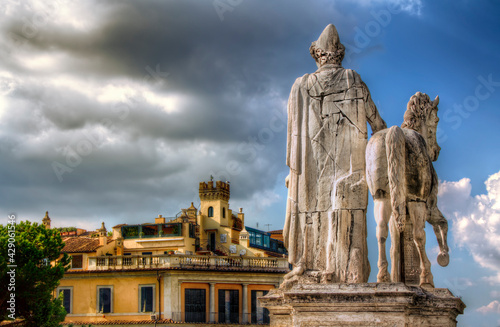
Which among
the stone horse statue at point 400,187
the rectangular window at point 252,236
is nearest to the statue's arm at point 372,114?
the stone horse statue at point 400,187

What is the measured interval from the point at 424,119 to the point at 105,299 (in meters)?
50.0

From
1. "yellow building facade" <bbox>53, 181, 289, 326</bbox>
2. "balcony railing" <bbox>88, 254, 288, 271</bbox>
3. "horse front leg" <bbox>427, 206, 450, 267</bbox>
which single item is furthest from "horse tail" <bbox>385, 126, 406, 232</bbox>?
"balcony railing" <bbox>88, 254, 288, 271</bbox>

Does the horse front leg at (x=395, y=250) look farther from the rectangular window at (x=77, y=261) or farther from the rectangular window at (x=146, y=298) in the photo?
the rectangular window at (x=77, y=261)

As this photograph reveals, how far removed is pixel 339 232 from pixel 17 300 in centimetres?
3432

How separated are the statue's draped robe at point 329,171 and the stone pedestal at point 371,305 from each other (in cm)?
144

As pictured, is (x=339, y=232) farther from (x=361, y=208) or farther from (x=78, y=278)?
(x=78, y=278)

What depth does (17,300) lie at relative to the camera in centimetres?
4247

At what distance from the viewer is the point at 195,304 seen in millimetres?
58125

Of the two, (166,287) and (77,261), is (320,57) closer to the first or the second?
(166,287)

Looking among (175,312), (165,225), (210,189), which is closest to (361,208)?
(175,312)

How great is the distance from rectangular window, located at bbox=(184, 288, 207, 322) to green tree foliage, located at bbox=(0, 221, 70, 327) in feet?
46.0

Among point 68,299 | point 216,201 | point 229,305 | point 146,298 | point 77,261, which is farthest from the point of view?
point 216,201

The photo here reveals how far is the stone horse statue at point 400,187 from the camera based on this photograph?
433 inches

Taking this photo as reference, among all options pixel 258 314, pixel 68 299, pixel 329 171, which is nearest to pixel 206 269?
pixel 258 314
